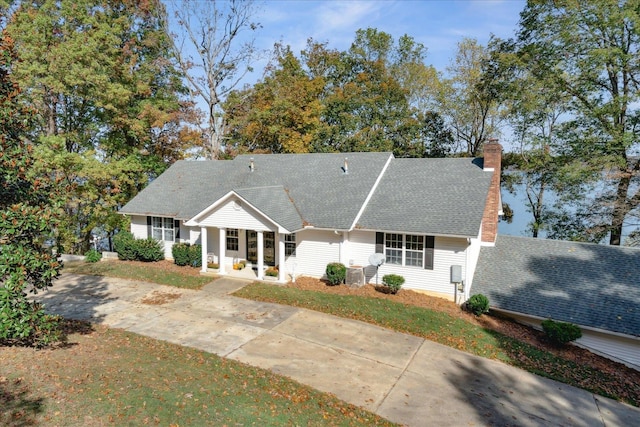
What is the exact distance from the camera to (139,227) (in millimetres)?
23047

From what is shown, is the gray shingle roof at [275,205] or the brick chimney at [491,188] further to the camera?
the brick chimney at [491,188]

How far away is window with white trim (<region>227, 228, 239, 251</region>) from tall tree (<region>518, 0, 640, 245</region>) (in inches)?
815

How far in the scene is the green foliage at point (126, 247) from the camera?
22.0 meters

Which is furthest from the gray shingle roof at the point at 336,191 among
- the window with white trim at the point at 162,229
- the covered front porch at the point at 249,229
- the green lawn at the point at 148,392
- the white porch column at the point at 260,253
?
the green lawn at the point at 148,392

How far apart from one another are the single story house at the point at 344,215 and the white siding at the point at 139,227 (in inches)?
2.5

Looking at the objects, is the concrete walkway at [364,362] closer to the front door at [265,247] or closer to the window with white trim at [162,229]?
the front door at [265,247]

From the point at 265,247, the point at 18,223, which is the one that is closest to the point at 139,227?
the point at 265,247

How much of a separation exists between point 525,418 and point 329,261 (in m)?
10.5

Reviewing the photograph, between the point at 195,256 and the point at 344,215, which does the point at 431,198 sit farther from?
the point at 195,256

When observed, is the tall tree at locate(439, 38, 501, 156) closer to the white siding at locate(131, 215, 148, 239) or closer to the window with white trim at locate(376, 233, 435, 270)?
the window with white trim at locate(376, 233, 435, 270)

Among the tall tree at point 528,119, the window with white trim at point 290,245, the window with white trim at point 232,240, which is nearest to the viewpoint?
the window with white trim at point 290,245

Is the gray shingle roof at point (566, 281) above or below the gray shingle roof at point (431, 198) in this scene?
below

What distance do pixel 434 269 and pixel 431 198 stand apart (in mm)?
3778

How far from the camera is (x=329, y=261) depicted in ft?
58.9
